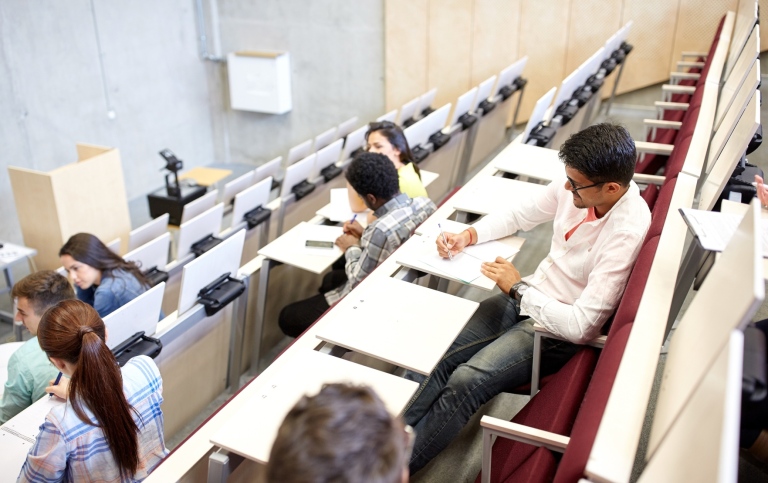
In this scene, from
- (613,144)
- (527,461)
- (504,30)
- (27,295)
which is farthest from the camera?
(504,30)

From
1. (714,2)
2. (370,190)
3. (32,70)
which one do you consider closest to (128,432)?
(370,190)

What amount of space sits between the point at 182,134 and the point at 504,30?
12.6 ft

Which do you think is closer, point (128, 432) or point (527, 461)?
point (527, 461)

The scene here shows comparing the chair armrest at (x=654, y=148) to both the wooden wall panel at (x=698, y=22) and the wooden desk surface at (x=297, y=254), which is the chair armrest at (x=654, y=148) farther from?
the wooden wall panel at (x=698, y=22)

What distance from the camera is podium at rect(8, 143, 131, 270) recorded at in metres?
4.36

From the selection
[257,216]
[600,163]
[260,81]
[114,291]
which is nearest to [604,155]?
[600,163]

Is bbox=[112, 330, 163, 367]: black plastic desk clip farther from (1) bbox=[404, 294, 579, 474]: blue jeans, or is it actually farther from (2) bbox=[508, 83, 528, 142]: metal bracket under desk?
(2) bbox=[508, 83, 528, 142]: metal bracket under desk

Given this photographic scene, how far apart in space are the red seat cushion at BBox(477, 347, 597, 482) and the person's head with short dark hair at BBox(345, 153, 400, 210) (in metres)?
1.19

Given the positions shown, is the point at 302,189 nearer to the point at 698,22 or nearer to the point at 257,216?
the point at 257,216

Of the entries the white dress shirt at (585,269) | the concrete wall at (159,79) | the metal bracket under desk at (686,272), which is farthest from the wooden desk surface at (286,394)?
the concrete wall at (159,79)

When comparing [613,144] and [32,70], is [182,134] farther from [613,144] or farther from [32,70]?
[613,144]

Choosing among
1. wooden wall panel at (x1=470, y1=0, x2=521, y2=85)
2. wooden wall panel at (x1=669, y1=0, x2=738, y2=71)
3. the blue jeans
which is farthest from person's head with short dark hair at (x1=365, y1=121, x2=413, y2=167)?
wooden wall panel at (x1=669, y1=0, x2=738, y2=71)

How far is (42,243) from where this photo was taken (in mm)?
4547

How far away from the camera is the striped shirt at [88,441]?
5.52 feet
